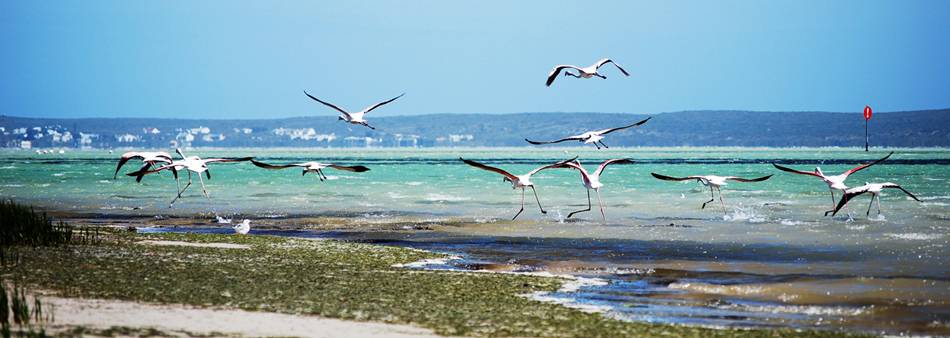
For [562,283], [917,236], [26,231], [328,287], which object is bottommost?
[917,236]

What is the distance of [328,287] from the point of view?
16.6 meters

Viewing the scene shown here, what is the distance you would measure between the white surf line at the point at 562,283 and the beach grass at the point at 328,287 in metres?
0.24

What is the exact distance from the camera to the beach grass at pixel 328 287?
1349 centimetres

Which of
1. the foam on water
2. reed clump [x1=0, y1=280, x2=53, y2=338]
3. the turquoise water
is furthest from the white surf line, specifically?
the foam on water

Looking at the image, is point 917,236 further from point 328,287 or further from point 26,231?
point 26,231

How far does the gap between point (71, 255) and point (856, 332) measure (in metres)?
12.6

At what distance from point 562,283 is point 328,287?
364 cm

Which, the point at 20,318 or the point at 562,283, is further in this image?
the point at 562,283

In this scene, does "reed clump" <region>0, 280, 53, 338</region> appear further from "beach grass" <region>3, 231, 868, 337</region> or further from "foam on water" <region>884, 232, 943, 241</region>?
"foam on water" <region>884, 232, 943, 241</region>

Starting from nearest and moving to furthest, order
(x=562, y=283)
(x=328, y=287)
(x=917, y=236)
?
(x=328, y=287) < (x=562, y=283) < (x=917, y=236)

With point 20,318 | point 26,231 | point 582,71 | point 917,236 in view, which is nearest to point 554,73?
point 582,71

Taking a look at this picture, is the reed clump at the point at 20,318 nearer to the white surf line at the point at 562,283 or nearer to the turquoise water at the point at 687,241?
the white surf line at the point at 562,283

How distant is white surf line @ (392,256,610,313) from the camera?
15.3m

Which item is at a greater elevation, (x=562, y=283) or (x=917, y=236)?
(x=562, y=283)
